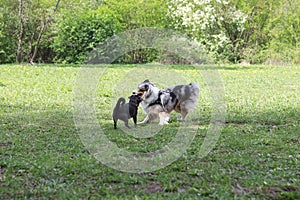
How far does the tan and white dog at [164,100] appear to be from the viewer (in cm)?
747

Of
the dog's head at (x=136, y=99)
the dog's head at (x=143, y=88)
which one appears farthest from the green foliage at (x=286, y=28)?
the dog's head at (x=136, y=99)

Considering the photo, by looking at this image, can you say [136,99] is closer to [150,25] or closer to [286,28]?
[150,25]

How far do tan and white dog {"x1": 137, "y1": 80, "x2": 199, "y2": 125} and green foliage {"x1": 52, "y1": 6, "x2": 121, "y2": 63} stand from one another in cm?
1353

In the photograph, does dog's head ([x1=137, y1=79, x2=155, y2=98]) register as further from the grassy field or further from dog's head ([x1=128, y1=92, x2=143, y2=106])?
the grassy field

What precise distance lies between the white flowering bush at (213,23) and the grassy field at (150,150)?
12199mm

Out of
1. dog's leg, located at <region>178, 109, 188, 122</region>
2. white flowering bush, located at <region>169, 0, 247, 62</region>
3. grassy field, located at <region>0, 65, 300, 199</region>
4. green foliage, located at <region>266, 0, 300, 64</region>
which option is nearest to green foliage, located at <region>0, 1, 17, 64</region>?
white flowering bush, located at <region>169, 0, 247, 62</region>

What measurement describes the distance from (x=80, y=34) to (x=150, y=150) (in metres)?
16.3

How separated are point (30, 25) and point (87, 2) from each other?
5.70 metres

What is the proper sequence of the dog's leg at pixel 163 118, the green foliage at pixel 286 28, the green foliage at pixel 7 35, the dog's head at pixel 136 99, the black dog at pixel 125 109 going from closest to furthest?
the black dog at pixel 125 109 < the dog's head at pixel 136 99 < the dog's leg at pixel 163 118 < the green foliage at pixel 7 35 < the green foliage at pixel 286 28

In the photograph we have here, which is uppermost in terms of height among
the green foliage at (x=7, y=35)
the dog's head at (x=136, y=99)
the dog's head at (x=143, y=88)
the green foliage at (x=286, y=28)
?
the dog's head at (x=143, y=88)

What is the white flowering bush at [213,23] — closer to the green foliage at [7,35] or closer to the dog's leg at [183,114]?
the green foliage at [7,35]

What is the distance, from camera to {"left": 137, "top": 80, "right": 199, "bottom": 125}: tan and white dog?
747 centimetres

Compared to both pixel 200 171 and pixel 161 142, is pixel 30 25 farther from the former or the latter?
pixel 200 171

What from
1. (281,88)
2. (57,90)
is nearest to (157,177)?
(57,90)
